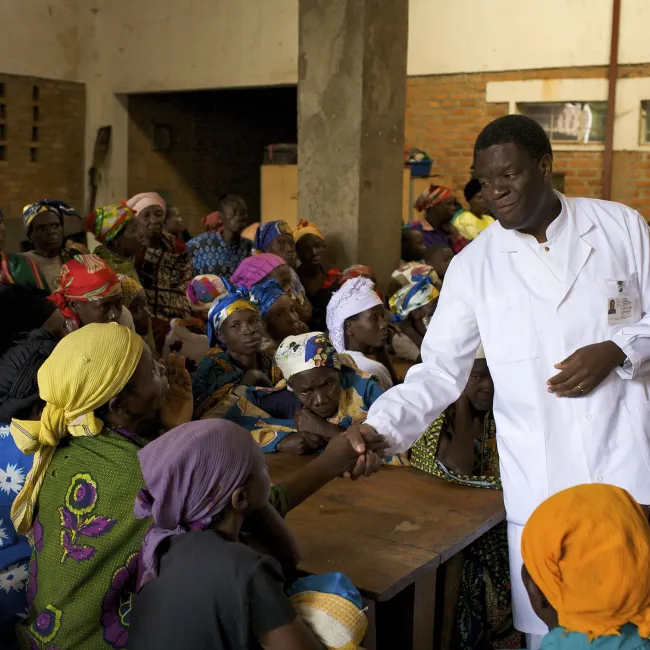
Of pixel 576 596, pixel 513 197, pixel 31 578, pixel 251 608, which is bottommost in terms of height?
pixel 31 578

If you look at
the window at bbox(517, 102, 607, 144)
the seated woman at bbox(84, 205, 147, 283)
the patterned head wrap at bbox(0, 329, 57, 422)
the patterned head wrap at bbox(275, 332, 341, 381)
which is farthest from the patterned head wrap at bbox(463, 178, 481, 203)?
the patterned head wrap at bbox(0, 329, 57, 422)

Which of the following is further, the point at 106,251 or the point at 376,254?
the point at 376,254

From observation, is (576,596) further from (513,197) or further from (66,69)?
(66,69)

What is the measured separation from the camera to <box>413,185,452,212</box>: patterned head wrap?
26.2 feet

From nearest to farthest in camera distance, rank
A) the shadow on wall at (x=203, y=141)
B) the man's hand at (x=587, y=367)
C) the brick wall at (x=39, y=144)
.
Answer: the man's hand at (x=587, y=367), the brick wall at (x=39, y=144), the shadow on wall at (x=203, y=141)

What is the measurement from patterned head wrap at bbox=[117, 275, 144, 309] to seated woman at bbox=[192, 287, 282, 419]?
552 millimetres

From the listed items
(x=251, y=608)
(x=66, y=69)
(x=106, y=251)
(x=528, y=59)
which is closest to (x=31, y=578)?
(x=251, y=608)

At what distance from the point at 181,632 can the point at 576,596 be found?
0.87 metres

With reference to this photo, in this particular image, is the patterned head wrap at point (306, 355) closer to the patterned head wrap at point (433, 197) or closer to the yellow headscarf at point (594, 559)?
the yellow headscarf at point (594, 559)

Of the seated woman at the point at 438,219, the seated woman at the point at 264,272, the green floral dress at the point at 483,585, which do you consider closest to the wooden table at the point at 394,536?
the green floral dress at the point at 483,585

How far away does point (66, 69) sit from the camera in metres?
11.7

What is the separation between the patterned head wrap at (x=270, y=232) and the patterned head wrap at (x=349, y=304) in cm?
187

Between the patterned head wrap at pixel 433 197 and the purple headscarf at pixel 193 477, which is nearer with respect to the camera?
the purple headscarf at pixel 193 477

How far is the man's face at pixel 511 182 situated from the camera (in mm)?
2467
